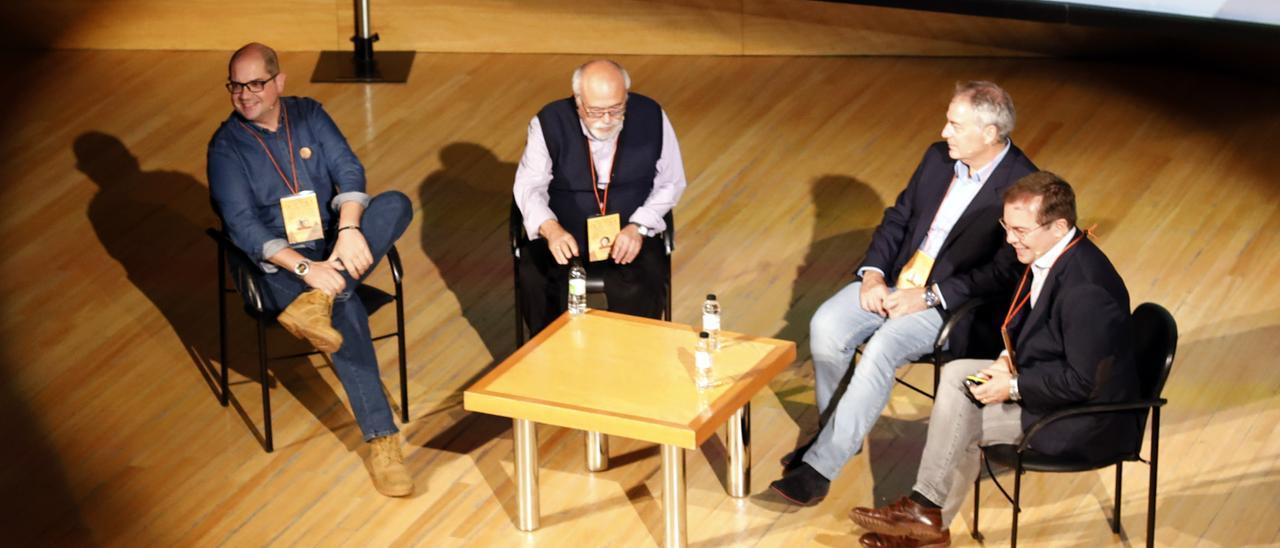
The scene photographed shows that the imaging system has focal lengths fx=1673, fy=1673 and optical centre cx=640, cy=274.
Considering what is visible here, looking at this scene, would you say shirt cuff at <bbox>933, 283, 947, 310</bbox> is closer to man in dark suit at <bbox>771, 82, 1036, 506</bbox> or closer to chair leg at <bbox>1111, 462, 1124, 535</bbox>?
man in dark suit at <bbox>771, 82, 1036, 506</bbox>

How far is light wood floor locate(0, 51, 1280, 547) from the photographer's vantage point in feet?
15.4

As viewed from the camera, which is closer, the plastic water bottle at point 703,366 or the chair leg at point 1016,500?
the chair leg at point 1016,500

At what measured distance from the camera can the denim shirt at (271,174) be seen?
4.95 meters

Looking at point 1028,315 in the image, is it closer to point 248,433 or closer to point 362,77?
point 248,433

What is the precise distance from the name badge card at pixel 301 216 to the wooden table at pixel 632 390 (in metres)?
0.86

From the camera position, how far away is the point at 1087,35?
24.7ft

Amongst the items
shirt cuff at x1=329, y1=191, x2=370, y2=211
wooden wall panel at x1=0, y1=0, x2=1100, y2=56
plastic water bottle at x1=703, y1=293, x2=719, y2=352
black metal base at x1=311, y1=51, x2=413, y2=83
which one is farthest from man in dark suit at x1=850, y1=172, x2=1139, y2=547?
black metal base at x1=311, y1=51, x2=413, y2=83

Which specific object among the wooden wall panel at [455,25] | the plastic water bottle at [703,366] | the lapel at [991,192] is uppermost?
the wooden wall panel at [455,25]

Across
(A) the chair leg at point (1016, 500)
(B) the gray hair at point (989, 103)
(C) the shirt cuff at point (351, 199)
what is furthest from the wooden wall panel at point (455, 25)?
(A) the chair leg at point (1016, 500)

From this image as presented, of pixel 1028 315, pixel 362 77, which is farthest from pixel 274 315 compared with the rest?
pixel 362 77

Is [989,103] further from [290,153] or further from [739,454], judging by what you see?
[290,153]

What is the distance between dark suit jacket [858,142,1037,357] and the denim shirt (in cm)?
162

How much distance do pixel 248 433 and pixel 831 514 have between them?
72.0 inches

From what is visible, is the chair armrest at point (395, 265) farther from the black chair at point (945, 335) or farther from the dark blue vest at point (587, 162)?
the black chair at point (945, 335)
